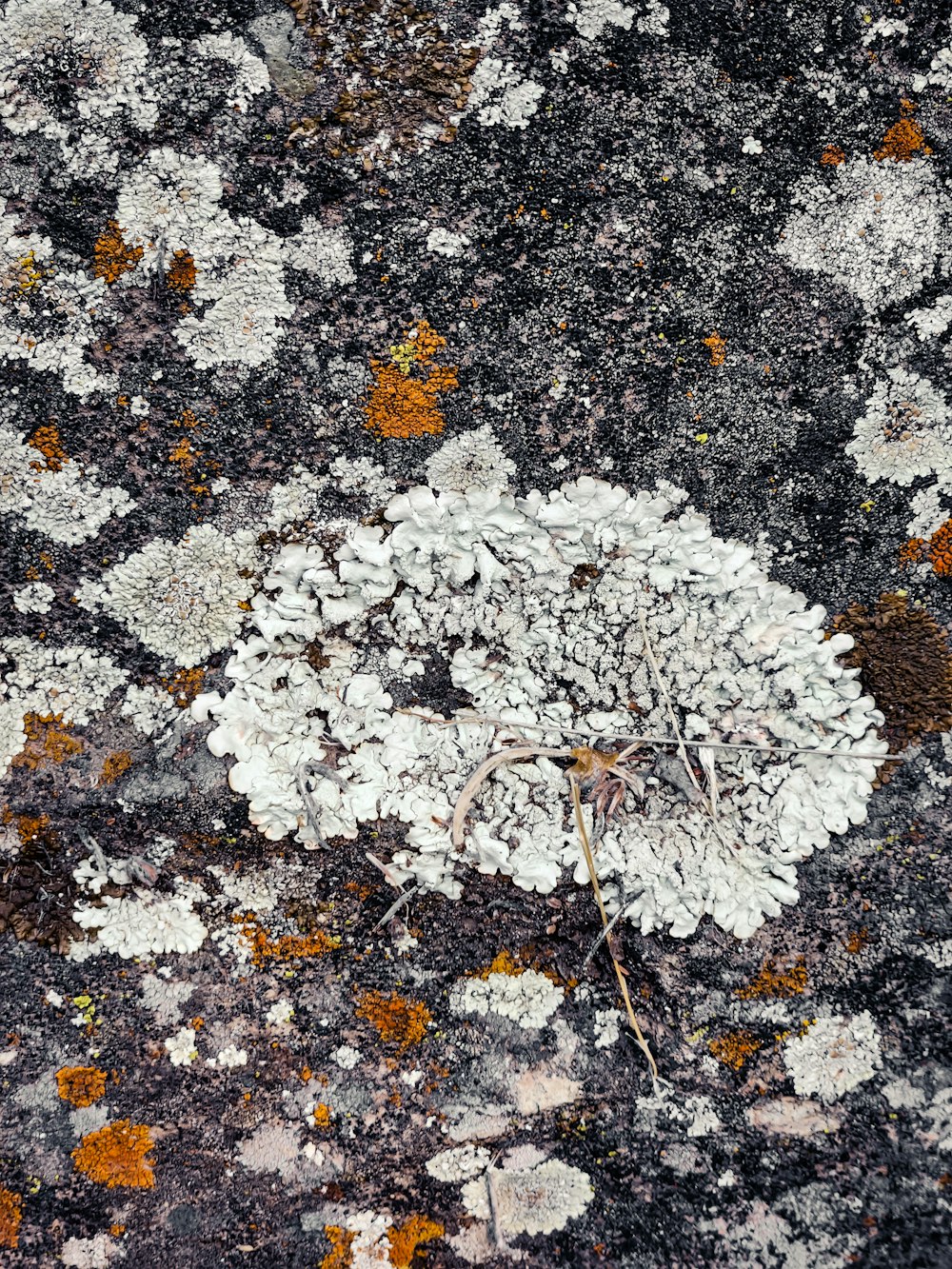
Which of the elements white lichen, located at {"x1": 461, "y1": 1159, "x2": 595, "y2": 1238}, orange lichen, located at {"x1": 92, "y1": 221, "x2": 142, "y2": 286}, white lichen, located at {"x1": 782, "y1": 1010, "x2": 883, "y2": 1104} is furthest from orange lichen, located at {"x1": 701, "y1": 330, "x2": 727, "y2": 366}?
white lichen, located at {"x1": 461, "y1": 1159, "x2": 595, "y2": 1238}

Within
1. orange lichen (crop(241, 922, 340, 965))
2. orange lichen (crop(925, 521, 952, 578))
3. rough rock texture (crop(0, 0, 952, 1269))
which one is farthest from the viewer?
orange lichen (crop(241, 922, 340, 965))

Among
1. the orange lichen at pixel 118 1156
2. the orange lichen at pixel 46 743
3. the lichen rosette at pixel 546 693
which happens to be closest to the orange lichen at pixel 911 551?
the lichen rosette at pixel 546 693

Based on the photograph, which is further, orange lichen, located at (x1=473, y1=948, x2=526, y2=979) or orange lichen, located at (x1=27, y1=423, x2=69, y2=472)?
orange lichen, located at (x1=473, y1=948, x2=526, y2=979)

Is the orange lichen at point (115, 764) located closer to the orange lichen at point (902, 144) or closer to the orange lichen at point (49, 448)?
the orange lichen at point (49, 448)

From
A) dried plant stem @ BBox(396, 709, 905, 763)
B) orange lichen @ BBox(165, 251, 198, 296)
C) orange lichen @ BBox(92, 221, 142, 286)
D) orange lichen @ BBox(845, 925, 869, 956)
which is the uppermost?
orange lichen @ BBox(92, 221, 142, 286)

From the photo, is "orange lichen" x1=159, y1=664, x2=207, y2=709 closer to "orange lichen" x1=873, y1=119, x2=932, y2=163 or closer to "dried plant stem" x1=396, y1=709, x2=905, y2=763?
"dried plant stem" x1=396, y1=709, x2=905, y2=763

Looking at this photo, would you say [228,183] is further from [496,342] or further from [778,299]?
[778,299]

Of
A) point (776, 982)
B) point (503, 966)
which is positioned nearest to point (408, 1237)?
point (503, 966)
